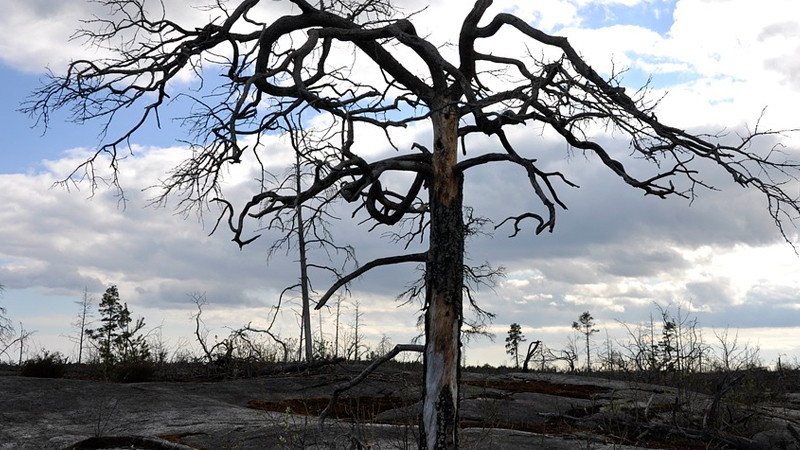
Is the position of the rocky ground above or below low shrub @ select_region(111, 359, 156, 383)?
below

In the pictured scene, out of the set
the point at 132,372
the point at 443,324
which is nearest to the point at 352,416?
the point at 443,324

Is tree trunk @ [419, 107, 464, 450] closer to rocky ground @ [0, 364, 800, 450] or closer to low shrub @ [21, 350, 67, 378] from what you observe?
rocky ground @ [0, 364, 800, 450]

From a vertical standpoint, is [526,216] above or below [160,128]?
below

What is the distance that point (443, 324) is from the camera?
28.8ft

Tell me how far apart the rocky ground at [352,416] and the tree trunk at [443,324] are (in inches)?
41.7

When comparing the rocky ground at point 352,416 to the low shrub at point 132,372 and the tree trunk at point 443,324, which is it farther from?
the low shrub at point 132,372

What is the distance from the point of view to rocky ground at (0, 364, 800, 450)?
35.4ft

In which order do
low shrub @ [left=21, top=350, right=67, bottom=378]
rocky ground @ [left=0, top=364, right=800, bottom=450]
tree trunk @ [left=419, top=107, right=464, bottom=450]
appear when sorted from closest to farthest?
tree trunk @ [left=419, top=107, right=464, bottom=450] → rocky ground @ [left=0, top=364, right=800, bottom=450] → low shrub @ [left=21, top=350, right=67, bottom=378]

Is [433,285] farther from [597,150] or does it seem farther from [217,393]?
[217,393]

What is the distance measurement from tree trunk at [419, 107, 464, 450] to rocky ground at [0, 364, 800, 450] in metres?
1.06

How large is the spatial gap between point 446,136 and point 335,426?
4.63 metres

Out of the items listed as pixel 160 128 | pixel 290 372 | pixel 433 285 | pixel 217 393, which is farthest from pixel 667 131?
pixel 290 372

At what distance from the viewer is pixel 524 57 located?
33.4 feet

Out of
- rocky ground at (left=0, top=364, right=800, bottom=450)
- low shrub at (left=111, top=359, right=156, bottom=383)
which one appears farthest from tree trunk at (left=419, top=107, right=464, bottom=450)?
low shrub at (left=111, top=359, right=156, bottom=383)
